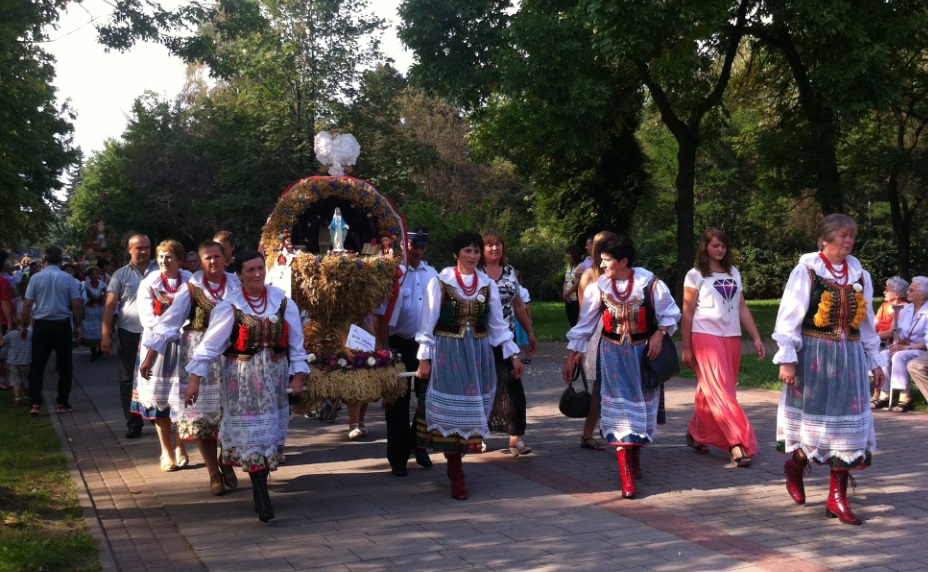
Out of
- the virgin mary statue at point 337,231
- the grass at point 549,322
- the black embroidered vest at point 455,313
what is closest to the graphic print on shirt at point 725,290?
the black embroidered vest at point 455,313

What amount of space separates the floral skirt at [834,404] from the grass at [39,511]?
465cm

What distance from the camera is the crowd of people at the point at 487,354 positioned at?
6.56m

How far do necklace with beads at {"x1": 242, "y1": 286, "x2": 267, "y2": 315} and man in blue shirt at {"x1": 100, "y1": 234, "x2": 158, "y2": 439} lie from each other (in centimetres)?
327

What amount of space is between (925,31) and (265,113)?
1710 centimetres

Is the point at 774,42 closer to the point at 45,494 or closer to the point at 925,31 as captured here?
the point at 925,31

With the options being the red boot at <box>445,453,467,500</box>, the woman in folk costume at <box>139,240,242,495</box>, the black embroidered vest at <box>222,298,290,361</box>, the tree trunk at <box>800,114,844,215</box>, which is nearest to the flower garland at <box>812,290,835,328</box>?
the red boot at <box>445,453,467,500</box>

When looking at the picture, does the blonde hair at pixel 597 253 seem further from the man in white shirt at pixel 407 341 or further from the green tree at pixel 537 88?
the green tree at pixel 537 88

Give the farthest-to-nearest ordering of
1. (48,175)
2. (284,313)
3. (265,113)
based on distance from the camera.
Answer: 1. (48,175)
2. (265,113)
3. (284,313)

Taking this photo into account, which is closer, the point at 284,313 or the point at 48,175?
the point at 284,313

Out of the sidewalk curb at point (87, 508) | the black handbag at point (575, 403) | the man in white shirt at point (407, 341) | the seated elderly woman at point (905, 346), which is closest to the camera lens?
the sidewalk curb at point (87, 508)

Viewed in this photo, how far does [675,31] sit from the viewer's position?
749 inches

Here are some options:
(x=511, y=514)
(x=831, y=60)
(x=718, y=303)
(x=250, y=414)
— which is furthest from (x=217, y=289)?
(x=831, y=60)

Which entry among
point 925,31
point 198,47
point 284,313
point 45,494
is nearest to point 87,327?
point 198,47

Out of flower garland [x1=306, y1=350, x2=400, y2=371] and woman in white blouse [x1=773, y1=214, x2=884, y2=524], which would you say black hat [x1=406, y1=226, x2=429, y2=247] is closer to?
flower garland [x1=306, y1=350, x2=400, y2=371]
